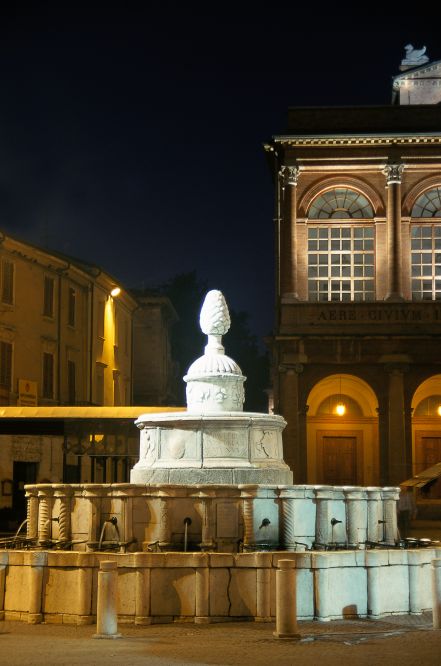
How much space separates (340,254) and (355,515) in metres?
28.0

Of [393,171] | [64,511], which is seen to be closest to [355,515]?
[64,511]

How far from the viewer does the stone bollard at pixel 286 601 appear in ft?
40.7

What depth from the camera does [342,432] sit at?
43906 millimetres

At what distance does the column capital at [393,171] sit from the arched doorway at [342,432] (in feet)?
25.6

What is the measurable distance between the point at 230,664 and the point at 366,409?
3338 cm

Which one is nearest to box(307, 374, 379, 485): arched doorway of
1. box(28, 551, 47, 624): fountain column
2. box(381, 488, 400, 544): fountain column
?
box(381, 488, 400, 544): fountain column

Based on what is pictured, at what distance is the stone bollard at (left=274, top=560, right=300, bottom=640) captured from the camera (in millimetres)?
12406

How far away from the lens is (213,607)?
13.8m

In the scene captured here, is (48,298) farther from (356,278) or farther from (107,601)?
(107,601)

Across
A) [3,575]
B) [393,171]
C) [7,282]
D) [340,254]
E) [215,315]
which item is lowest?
[3,575]

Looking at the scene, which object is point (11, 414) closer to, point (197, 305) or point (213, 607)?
point (213, 607)

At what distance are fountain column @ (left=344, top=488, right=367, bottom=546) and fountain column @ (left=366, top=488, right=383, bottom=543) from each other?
0.17m

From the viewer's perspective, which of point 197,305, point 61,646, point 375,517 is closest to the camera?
point 61,646

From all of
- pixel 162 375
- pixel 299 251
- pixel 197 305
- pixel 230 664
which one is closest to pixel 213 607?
pixel 230 664
